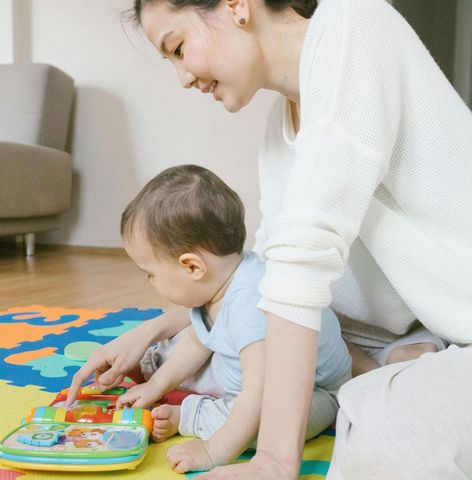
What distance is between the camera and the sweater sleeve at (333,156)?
0.62 meters

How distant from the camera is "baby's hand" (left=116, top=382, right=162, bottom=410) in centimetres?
90

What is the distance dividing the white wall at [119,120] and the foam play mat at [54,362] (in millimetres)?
1281

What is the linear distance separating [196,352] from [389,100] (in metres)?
0.45

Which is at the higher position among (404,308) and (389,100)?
(389,100)

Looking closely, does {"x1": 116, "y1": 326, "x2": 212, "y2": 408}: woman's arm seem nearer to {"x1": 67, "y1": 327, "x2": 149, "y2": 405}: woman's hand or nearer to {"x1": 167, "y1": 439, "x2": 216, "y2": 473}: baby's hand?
Answer: {"x1": 67, "y1": 327, "x2": 149, "y2": 405}: woman's hand

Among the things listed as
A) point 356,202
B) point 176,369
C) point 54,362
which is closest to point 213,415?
point 176,369

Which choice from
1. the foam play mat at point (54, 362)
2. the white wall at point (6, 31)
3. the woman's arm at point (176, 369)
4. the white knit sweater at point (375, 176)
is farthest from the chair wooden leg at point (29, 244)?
the white knit sweater at point (375, 176)

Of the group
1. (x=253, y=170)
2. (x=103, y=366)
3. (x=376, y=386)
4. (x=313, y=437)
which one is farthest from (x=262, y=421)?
(x=253, y=170)

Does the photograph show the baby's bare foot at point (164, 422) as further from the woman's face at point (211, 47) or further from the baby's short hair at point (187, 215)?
the woman's face at point (211, 47)

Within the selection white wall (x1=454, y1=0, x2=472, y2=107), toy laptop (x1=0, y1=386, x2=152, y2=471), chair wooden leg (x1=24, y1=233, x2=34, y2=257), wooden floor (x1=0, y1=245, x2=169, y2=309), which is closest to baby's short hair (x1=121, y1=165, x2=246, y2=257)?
toy laptop (x1=0, y1=386, x2=152, y2=471)

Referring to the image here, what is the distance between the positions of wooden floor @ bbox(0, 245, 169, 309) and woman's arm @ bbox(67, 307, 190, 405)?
0.70 meters

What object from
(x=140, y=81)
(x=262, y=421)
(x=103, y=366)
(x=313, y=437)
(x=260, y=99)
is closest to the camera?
(x=262, y=421)

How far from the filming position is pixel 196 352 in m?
0.93

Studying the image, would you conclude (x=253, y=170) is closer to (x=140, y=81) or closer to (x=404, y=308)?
(x=140, y=81)
